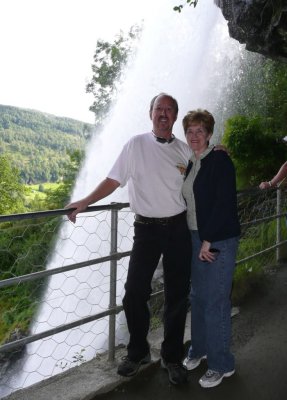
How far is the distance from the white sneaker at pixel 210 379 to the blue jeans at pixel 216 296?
26mm

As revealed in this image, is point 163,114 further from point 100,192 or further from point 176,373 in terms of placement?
point 176,373

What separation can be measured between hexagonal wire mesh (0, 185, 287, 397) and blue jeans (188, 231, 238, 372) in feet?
1.82

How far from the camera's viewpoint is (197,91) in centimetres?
1573

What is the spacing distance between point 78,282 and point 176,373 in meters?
3.72

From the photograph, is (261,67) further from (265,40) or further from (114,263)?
(114,263)

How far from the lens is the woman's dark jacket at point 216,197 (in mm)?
2410

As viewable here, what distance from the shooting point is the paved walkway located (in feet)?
8.27

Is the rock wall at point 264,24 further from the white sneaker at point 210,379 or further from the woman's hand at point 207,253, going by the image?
the white sneaker at point 210,379

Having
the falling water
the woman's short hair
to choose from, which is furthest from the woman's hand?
the falling water

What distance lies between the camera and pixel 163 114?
2572 mm

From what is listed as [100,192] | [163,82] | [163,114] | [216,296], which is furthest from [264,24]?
[163,82]

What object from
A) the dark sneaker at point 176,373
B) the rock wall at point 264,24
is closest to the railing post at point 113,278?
the dark sneaker at point 176,373

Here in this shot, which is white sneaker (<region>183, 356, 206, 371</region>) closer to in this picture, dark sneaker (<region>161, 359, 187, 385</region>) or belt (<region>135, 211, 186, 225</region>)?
dark sneaker (<region>161, 359, 187, 385</region>)

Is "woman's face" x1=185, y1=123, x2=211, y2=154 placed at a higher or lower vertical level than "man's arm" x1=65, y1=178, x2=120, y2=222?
higher
